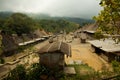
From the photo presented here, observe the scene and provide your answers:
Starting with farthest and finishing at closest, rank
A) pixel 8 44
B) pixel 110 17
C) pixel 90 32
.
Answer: pixel 90 32 → pixel 8 44 → pixel 110 17

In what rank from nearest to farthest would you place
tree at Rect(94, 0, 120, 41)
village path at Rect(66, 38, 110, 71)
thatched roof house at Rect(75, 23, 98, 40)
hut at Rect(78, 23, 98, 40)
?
tree at Rect(94, 0, 120, 41) < village path at Rect(66, 38, 110, 71) < hut at Rect(78, 23, 98, 40) < thatched roof house at Rect(75, 23, 98, 40)

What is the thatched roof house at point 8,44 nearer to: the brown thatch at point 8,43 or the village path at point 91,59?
the brown thatch at point 8,43

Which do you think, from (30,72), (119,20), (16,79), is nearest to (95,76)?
(30,72)

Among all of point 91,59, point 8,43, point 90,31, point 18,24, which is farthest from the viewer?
point 90,31

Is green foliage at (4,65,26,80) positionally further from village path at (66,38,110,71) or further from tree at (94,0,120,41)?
tree at (94,0,120,41)

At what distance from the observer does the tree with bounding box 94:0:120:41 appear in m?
8.75

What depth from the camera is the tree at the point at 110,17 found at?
8.75 metres

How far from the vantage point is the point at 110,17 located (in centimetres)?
902

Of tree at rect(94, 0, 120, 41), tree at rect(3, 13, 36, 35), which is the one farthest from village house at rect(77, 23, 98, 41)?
tree at rect(94, 0, 120, 41)

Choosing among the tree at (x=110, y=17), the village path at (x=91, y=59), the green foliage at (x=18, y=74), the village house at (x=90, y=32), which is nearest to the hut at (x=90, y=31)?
the village house at (x=90, y=32)

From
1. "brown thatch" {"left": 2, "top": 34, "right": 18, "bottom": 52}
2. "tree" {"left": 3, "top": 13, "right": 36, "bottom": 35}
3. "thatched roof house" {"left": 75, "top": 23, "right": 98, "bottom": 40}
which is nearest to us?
"brown thatch" {"left": 2, "top": 34, "right": 18, "bottom": 52}

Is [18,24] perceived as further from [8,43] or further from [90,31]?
[90,31]

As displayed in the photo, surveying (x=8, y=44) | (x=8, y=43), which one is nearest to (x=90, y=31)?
(x=8, y=43)

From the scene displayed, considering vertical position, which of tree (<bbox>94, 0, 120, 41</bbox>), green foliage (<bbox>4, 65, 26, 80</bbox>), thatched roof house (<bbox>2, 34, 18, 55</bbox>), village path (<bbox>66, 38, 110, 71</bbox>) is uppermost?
tree (<bbox>94, 0, 120, 41</bbox>)
